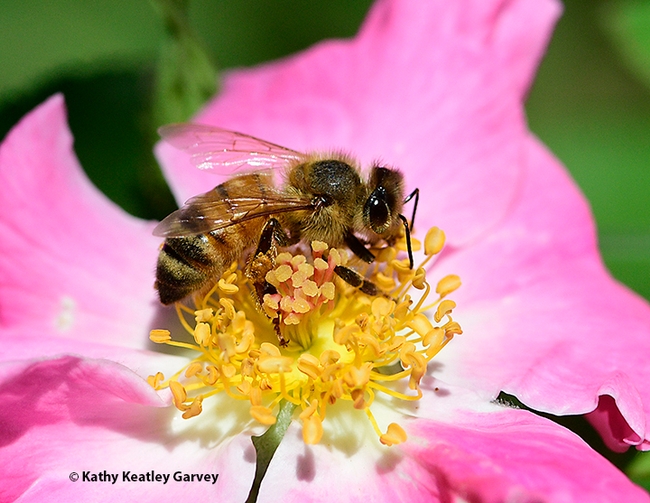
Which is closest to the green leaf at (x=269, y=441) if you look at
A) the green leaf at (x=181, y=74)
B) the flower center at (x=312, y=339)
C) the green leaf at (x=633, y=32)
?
the flower center at (x=312, y=339)

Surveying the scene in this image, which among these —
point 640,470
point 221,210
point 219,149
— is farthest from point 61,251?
point 640,470

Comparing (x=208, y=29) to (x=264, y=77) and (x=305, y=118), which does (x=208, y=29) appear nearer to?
(x=264, y=77)

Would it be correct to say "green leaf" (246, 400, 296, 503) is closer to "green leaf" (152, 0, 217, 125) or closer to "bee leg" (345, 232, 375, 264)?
"bee leg" (345, 232, 375, 264)

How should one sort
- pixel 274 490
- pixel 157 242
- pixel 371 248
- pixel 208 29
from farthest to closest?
pixel 208 29 → pixel 157 242 → pixel 371 248 → pixel 274 490

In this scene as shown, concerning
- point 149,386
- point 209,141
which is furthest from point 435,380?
point 209,141

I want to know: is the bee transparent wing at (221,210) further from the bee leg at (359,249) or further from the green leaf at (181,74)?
the green leaf at (181,74)
